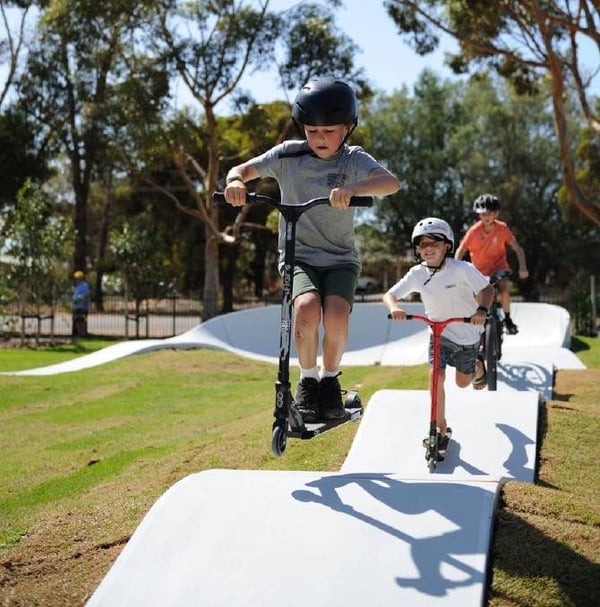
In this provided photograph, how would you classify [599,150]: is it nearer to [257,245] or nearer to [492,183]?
[492,183]

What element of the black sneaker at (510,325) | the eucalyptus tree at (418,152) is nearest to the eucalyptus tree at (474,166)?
the eucalyptus tree at (418,152)

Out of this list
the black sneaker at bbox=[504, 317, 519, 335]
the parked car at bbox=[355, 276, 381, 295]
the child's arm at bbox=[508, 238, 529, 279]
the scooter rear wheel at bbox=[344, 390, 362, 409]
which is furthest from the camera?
the parked car at bbox=[355, 276, 381, 295]

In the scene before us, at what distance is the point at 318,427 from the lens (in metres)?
5.31

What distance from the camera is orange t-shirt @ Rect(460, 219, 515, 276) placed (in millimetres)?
10625

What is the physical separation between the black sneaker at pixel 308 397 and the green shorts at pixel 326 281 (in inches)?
21.4

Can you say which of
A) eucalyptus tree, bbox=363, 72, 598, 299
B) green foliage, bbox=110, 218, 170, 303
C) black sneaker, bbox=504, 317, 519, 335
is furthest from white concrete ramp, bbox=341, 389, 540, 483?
eucalyptus tree, bbox=363, 72, 598, 299

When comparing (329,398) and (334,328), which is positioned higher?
(334,328)

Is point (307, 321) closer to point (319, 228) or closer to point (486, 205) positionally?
point (319, 228)

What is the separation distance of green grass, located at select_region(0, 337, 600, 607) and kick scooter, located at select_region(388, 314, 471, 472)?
73 cm

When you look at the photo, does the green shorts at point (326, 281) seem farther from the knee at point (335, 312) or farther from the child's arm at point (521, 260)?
the child's arm at point (521, 260)

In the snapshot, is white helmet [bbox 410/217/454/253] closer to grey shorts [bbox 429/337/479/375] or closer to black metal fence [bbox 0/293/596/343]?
grey shorts [bbox 429/337/479/375]

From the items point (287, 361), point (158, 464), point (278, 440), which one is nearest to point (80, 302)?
point (158, 464)

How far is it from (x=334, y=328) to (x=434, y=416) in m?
1.42

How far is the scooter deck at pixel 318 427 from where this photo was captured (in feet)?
17.1
